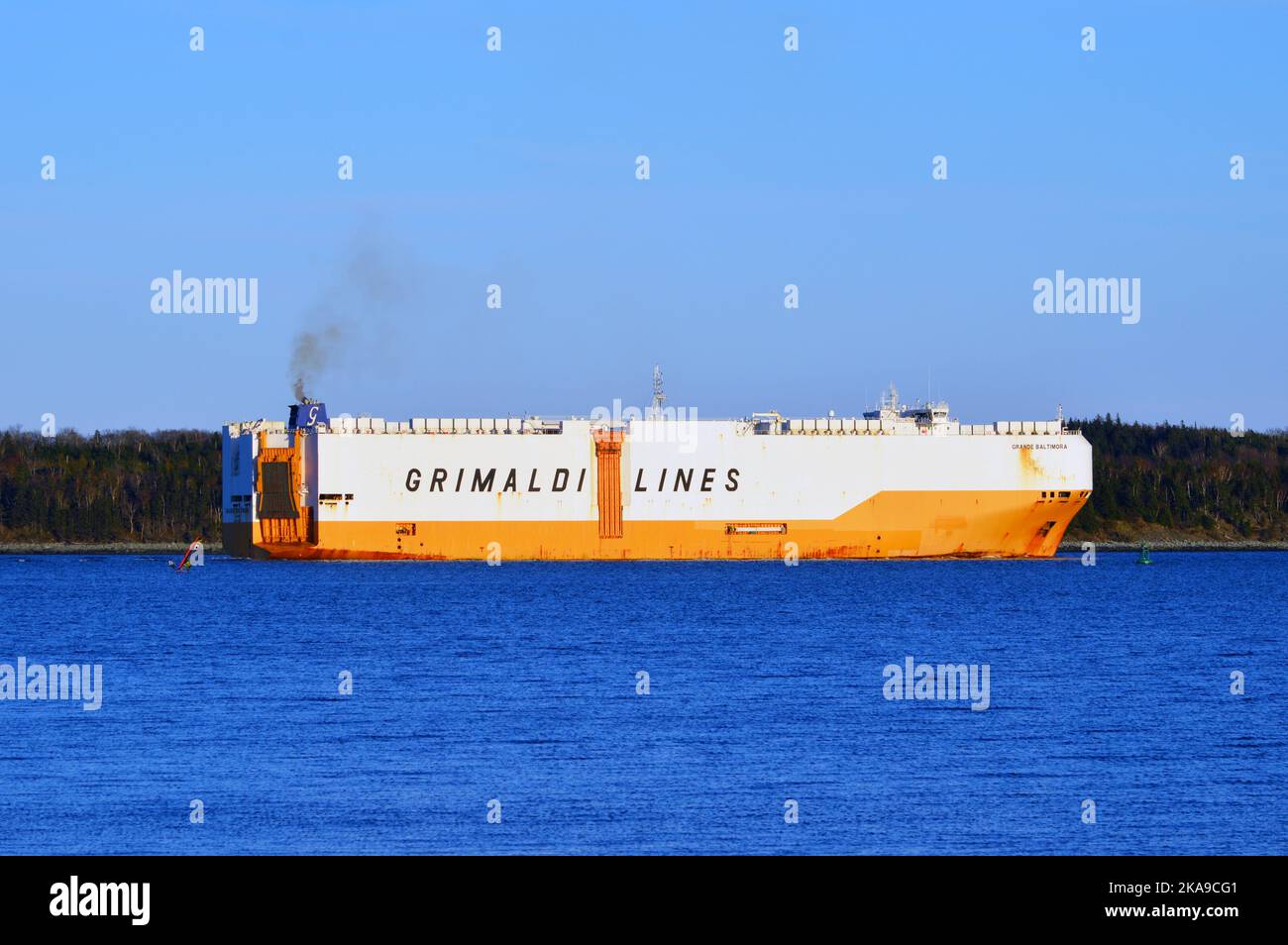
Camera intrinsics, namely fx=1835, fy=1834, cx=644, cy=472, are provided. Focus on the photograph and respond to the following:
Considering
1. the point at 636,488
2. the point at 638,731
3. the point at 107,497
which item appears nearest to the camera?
the point at 638,731

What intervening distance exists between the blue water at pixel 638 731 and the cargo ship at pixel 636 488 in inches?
526

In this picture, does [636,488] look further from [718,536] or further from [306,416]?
[306,416]

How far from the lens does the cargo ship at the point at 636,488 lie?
2141 inches

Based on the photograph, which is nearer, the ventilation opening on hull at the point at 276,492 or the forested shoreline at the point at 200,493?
the ventilation opening on hull at the point at 276,492

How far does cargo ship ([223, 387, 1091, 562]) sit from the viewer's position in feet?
178

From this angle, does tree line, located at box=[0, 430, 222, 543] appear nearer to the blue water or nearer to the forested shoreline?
the forested shoreline

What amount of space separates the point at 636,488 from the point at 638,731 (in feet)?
116

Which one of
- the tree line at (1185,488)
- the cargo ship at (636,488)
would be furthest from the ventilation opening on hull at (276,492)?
the tree line at (1185,488)

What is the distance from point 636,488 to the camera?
5534 cm

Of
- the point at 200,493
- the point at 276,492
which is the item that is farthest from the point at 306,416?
the point at 200,493

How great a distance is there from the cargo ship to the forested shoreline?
34.6 meters

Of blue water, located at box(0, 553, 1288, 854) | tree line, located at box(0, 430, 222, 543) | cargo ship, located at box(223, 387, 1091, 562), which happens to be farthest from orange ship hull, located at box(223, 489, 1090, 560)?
tree line, located at box(0, 430, 222, 543)

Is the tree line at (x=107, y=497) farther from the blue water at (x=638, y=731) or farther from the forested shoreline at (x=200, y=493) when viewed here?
the blue water at (x=638, y=731)
